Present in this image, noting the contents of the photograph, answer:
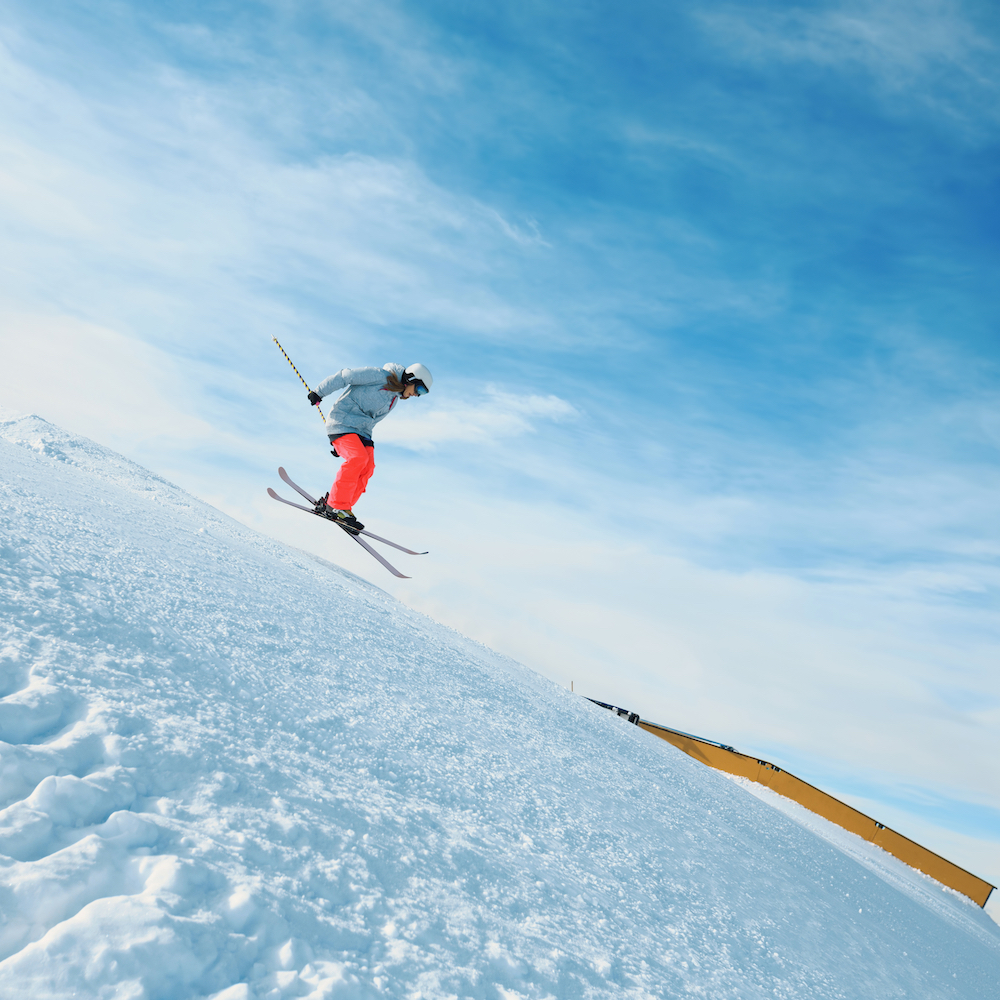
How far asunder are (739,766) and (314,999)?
11464 mm

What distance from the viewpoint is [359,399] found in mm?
7723

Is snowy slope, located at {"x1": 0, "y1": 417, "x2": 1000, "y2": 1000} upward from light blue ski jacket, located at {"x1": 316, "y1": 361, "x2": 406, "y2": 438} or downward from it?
downward

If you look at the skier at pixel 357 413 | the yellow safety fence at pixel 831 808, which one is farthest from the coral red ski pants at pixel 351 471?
the yellow safety fence at pixel 831 808

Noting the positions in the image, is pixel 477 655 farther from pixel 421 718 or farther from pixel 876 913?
pixel 876 913

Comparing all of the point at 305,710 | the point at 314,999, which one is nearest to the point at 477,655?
the point at 305,710

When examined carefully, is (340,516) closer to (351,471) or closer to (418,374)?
(351,471)

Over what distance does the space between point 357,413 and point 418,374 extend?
2.89 ft

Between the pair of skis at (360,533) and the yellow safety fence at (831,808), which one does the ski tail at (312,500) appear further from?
the yellow safety fence at (831,808)

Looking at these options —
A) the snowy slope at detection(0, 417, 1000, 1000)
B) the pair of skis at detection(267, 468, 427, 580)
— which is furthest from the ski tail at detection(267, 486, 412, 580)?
the snowy slope at detection(0, 417, 1000, 1000)

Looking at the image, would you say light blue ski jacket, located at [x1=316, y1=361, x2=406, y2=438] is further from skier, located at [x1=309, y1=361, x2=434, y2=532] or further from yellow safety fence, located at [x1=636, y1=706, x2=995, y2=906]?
yellow safety fence, located at [x1=636, y1=706, x2=995, y2=906]

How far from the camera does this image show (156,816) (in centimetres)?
166

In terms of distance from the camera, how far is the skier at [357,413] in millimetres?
7602

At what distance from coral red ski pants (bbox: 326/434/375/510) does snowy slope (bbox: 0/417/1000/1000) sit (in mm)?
3491

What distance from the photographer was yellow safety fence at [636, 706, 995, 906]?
1124 cm
